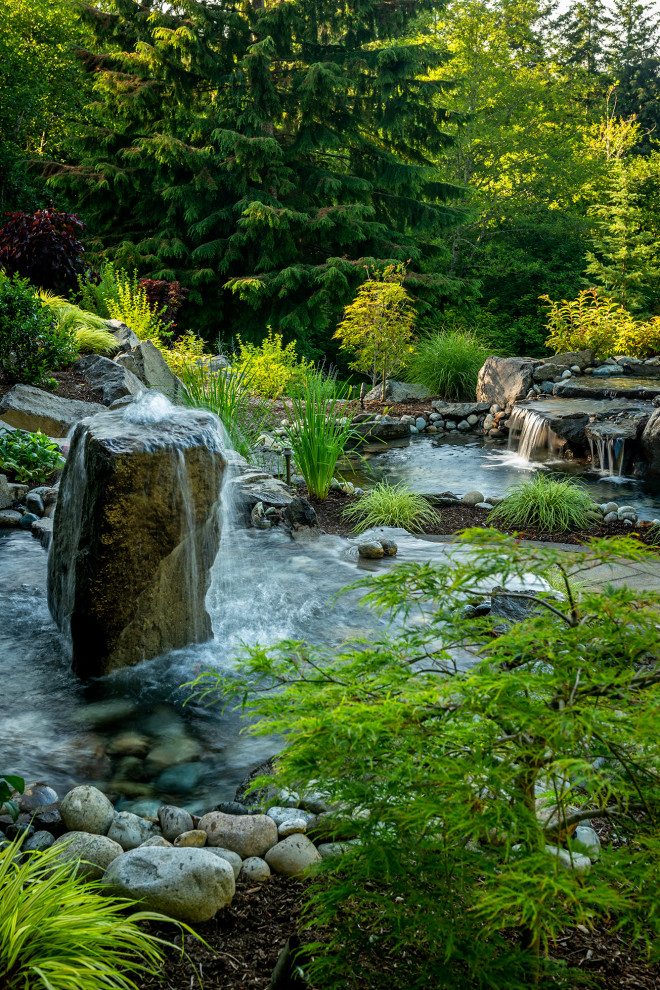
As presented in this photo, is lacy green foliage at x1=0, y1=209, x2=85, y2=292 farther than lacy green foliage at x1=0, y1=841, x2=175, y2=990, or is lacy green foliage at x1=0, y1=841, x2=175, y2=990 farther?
lacy green foliage at x1=0, y1=209, x2=85, y2=292

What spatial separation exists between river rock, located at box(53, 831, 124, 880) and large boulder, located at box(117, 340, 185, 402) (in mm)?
6702

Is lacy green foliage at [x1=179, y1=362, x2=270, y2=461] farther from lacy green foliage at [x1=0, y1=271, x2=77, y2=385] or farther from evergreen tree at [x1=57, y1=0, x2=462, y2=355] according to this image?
evergreen tree at [x1=57, y1=0, x2=462, y2=355]

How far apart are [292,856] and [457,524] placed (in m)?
4.55

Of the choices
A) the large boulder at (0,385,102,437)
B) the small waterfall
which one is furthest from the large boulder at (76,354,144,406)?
the small waterfall

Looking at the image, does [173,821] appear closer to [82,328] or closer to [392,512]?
[392,512]

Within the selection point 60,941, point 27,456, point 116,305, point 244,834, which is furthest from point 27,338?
point 60,941

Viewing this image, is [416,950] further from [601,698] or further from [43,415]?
[43,415]

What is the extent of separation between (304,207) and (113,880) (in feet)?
51.5

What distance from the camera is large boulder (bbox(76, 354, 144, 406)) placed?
25.7 ft

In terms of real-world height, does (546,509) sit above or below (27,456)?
below

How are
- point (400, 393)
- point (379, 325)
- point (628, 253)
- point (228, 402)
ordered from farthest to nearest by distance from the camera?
point (628, 253), point (400, 393), point (379, 325), point (228, 402)

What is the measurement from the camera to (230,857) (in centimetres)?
215

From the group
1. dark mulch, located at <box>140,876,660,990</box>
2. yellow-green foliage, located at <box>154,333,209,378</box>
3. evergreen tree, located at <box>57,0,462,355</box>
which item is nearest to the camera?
dark mulch, located at <box>140,876,660,990</box>

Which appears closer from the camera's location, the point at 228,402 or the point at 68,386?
the point at 228,402
